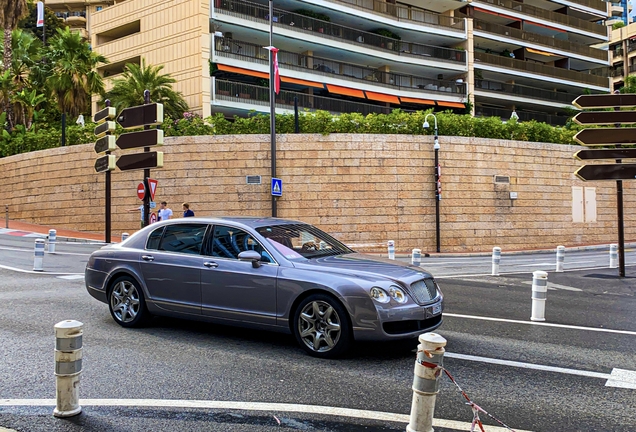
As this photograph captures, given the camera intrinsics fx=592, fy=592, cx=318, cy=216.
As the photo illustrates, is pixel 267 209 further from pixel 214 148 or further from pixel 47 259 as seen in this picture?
pixel 47 259

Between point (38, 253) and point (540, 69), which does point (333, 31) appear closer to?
point (540, 69)

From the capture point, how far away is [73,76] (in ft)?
108

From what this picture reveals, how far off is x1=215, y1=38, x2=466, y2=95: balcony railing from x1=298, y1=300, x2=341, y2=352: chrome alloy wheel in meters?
27.3

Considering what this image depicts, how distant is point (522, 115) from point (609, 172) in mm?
33175

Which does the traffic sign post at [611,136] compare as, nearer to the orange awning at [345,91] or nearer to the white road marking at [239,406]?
the white road marking at [239,406]

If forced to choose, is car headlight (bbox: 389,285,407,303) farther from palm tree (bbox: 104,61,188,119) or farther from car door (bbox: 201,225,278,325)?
palm tree (bbox: 104,61,188,119)

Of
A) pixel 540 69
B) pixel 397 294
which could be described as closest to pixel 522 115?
pixel 540 69

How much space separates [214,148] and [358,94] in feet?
48.1

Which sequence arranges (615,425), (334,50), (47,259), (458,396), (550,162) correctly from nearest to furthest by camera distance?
(615,425) → (458,396) → (47,259) → (550,162) → (334,50)

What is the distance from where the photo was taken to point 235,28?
3259 cm

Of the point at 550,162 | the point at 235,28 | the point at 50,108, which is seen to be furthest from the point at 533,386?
the point at 50,108

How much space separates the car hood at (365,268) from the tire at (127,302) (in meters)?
2.31

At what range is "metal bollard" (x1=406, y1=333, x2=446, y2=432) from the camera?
143 inches

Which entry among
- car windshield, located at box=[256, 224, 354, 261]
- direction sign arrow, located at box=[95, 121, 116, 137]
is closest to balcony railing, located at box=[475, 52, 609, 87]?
direction sign arrow, located at box=[95, 121, 116, 137]
